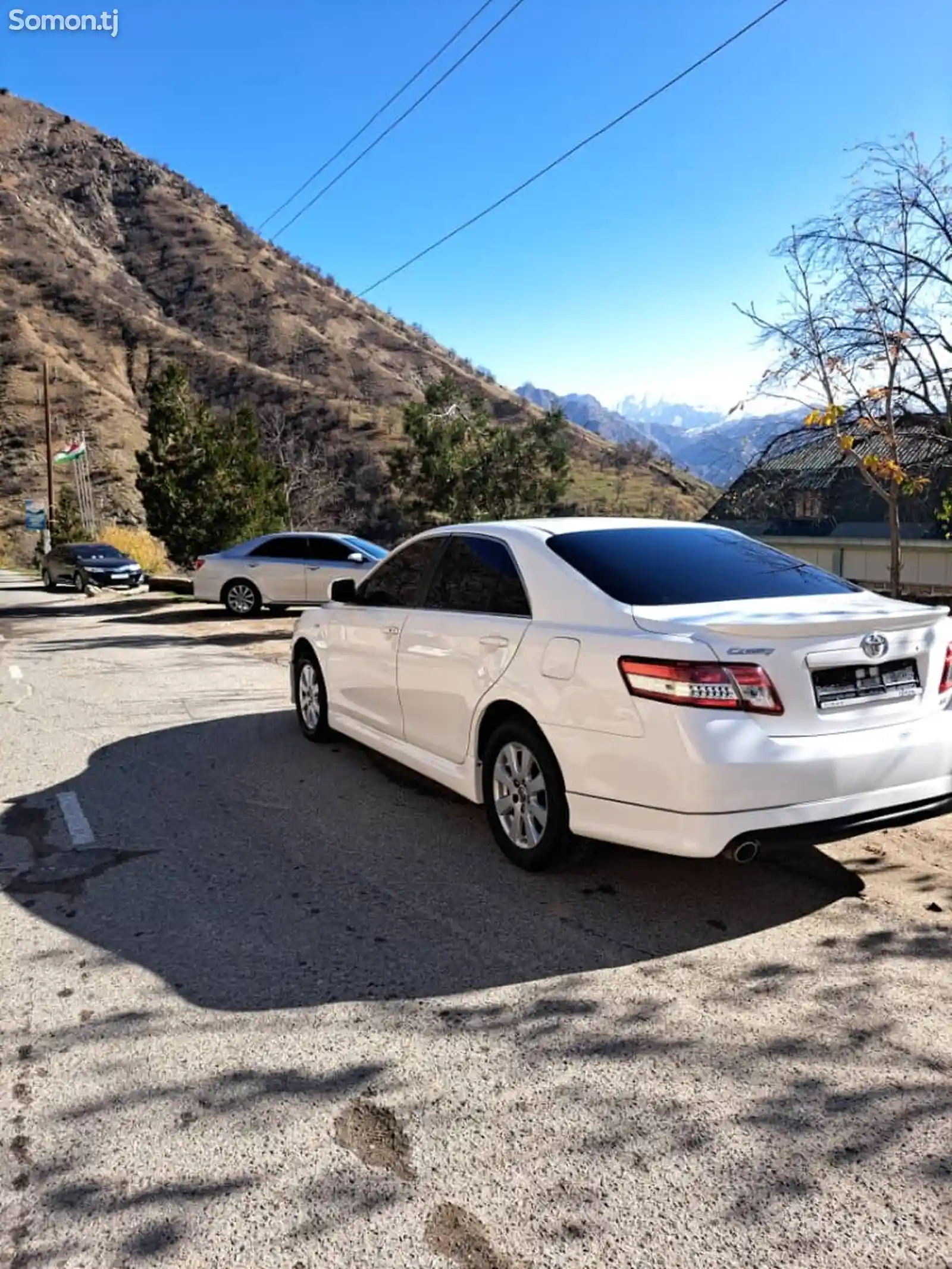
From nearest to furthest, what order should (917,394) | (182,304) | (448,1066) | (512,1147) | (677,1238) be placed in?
(677,1238), (512,1147), (448,1066), (917,394), (182,304)

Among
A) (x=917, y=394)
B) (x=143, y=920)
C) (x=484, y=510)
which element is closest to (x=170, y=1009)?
(x=143, y=920)

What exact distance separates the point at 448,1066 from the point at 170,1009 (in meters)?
1.04

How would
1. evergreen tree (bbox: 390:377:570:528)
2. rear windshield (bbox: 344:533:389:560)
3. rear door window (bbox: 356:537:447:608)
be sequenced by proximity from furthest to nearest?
evergreen tree (bbox: 390:377:570:528)
rear windshield (bbox: 344:533:389:560)
rear door window (bbox: 356:537:447:608)

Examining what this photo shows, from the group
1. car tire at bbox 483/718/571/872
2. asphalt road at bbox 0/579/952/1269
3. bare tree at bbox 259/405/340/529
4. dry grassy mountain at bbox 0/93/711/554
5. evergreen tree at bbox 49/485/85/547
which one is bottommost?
asphalt road at bbox 0/579/952/1269

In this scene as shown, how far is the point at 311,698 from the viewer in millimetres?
7293

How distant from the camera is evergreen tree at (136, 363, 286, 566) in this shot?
2447 centimetres

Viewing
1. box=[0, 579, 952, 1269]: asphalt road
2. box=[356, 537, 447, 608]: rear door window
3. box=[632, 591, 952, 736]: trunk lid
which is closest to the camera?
box=[0, 579, 952, 1269]: asphalt road

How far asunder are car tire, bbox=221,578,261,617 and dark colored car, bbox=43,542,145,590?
10371mm

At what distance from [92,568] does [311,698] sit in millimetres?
22417

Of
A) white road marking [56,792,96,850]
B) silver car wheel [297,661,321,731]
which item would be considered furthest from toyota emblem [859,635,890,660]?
silver car wheel [297,661,321,731]

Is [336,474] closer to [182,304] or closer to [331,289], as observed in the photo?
[182,304]

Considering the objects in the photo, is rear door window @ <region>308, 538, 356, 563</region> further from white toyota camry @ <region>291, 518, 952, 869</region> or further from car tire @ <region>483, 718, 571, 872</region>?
car tire @ <region>483, 718, 571, 872</region>

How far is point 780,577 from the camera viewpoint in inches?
184

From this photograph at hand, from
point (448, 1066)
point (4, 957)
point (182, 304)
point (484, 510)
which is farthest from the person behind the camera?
point (182, 304)
